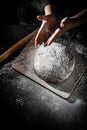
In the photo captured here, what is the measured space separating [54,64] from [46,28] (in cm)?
32

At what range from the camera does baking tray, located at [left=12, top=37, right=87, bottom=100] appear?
1.75 metres

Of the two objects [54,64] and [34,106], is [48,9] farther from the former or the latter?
[34,106]

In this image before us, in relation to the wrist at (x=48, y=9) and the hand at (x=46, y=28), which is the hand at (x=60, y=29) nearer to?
the hand at (x=46, y=28)

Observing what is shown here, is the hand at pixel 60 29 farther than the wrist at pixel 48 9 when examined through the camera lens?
No

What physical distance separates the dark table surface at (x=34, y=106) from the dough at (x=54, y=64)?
12cm

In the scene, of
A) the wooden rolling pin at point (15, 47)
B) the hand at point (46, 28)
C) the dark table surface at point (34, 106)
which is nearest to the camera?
the dark table surface at point (34, 106)

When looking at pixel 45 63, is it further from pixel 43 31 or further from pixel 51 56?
pixel 43 31

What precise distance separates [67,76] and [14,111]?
0.53 meters

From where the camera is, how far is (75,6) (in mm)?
2416

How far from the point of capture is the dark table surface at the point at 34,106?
5.55 ft

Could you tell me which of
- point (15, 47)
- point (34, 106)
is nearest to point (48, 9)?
point (15, 47)

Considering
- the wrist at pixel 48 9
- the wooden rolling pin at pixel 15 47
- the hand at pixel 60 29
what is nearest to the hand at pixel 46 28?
the hand at pixel 60 29

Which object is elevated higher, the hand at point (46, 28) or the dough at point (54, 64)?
the hand at point (46, 28)

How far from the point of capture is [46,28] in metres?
1.88
